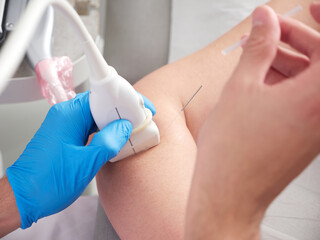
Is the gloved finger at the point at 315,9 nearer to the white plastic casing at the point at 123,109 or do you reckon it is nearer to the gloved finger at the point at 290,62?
the gloved finger at the point at 290,62

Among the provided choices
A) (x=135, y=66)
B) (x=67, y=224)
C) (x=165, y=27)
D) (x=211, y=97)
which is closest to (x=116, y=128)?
(x=211, y=97)

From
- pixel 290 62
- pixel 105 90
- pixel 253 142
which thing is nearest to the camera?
pixel 253 142

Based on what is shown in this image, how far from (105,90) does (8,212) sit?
402 mm

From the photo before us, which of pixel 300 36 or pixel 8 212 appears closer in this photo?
pixel 300 36

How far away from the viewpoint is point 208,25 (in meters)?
1.27

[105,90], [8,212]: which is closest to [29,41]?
[105,90]

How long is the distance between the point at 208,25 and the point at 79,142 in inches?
31.2

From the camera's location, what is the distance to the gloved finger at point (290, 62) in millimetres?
468

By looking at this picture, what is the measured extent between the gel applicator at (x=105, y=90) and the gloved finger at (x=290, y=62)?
11.5 inches

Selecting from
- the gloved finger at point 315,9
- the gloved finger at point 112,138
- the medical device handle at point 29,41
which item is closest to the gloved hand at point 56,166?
the gloved finger at point 112,138

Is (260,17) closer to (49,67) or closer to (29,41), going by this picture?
(29,41)

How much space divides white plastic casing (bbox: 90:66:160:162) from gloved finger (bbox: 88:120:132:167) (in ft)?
0.06

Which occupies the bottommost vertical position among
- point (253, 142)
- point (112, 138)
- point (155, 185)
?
point (155, 185)

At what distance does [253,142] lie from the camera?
14.3 inches
